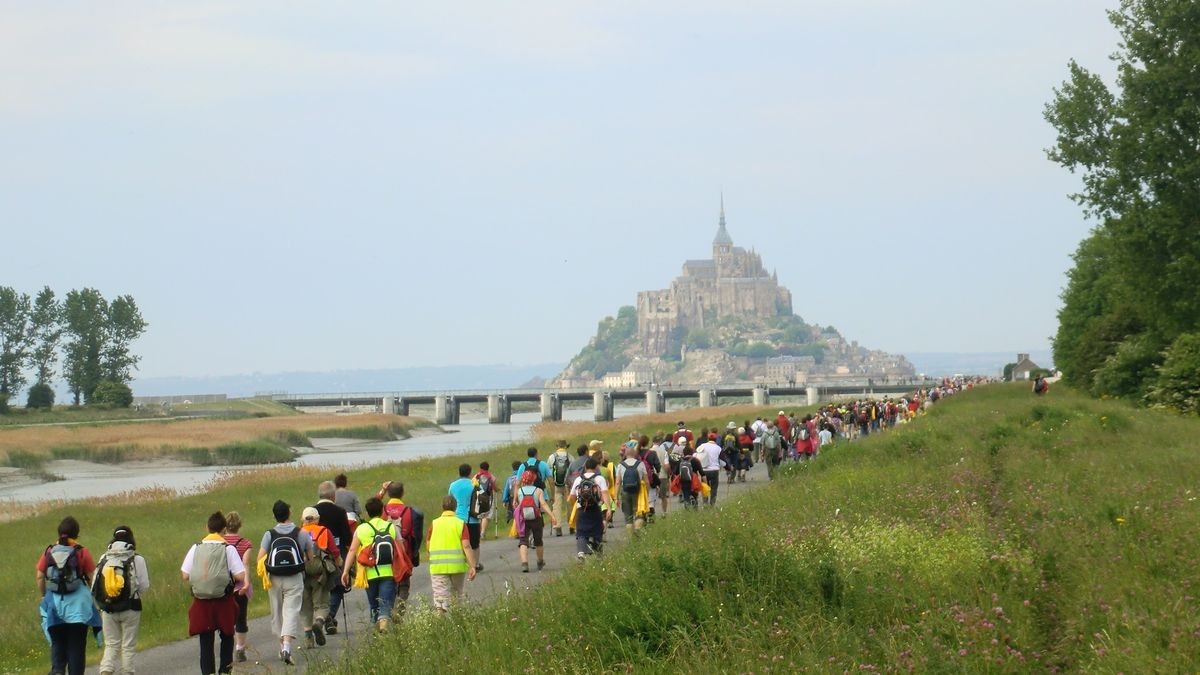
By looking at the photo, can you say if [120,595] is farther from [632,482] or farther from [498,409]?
[498,409]

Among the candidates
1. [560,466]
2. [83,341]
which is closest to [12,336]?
[83,341]

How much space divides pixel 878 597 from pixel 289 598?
21.1 ft

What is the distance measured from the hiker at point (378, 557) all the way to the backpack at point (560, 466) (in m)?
10.1

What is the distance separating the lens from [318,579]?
1689 cm

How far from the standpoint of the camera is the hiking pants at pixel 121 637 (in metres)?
14.9

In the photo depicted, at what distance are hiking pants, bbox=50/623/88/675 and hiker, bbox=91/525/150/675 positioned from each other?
0.27 metres

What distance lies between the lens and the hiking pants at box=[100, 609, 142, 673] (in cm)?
1489

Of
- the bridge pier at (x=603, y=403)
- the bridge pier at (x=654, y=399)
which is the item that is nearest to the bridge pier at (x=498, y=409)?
the bridge pier at (x=603, y=403)

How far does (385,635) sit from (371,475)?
43.3m

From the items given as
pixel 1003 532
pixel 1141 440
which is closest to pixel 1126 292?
pixel 1141 440

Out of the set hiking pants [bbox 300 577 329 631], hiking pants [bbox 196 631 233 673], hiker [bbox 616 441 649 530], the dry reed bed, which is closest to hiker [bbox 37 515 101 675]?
hiking pants [bbox 196 631 233 673]

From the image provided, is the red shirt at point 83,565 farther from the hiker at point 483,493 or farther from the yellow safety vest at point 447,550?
the hiker at point 483,493

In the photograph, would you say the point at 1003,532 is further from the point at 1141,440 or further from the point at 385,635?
the point at 1141,440

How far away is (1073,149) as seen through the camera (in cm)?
4812
